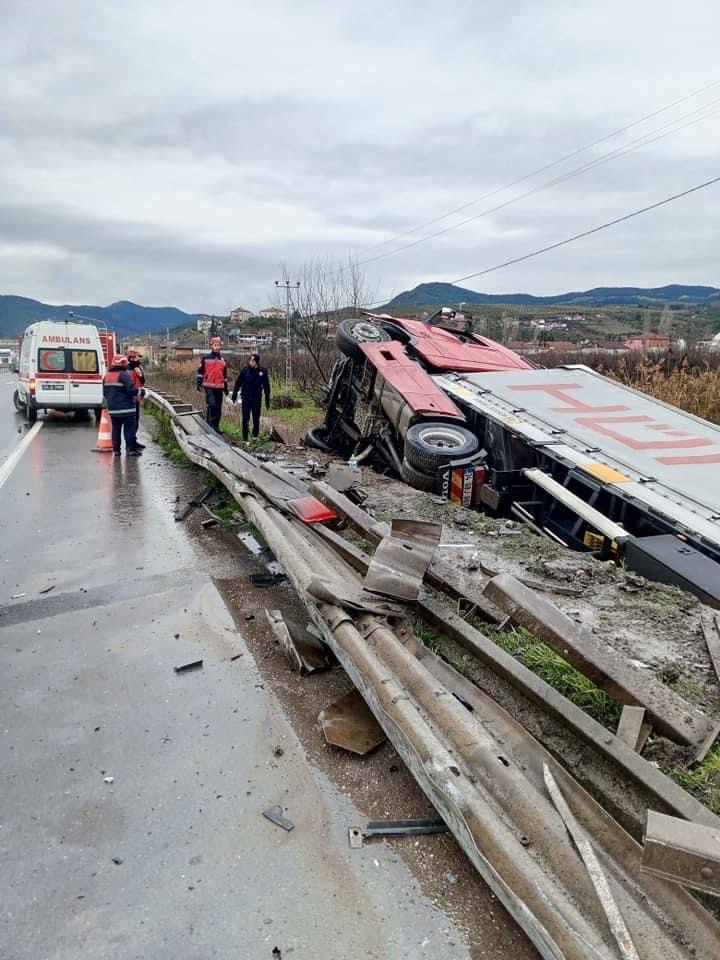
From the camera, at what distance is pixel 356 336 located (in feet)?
27.0

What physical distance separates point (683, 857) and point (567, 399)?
5361mm

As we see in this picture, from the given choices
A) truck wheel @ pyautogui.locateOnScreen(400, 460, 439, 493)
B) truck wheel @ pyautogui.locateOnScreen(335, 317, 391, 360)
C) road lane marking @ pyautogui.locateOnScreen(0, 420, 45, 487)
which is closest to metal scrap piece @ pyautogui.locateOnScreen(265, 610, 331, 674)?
truck wheel @ pyautogui.locateOnScreen(400, 460, 439, 493)

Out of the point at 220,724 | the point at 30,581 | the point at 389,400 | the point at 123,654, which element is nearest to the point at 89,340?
the point at 389,400

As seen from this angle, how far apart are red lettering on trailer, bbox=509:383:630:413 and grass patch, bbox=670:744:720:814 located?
166 inches

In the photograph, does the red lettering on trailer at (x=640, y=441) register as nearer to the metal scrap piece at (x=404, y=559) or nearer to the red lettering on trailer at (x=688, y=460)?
the red lettering on trailer at (x=688, y=460)

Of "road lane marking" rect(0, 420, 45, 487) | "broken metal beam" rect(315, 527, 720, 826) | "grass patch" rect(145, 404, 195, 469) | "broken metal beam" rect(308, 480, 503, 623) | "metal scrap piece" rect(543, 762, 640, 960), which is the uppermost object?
"broken metal beam" rect(308, 480, 503, 623)

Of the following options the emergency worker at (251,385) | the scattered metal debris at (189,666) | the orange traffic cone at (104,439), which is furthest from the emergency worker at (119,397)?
the scattered metal debris at (189,666)

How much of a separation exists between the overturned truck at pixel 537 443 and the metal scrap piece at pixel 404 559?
163 centimetres

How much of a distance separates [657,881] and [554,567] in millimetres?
2284

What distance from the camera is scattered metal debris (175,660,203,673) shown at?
10.8ft

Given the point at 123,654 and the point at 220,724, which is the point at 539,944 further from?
the point at 123,654

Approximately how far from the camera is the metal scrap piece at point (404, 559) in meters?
3.06

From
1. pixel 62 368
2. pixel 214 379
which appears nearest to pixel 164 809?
pixel 214 379

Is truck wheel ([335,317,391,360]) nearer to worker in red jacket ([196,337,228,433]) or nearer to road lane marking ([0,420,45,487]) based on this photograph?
worker in red jacket ([196,337,228,433])
